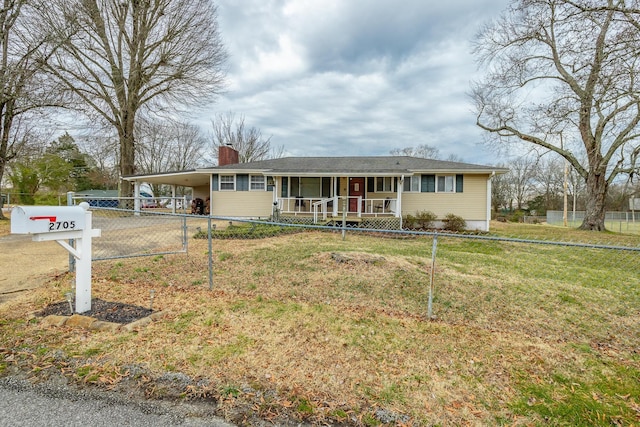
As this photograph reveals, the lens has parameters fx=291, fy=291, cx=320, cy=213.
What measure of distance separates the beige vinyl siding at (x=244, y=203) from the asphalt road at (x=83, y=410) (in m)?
12.9

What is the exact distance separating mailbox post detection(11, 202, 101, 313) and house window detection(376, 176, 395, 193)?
12667 millimetres

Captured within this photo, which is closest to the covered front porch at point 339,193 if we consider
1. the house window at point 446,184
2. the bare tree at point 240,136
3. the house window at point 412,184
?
the house window at point 412,184

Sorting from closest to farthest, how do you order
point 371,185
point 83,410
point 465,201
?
point 83,410 → point 465,201 → point 371,185

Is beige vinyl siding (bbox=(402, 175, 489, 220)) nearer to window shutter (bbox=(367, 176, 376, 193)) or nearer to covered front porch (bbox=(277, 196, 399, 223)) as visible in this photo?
covered front porch (bbox=(277, 196, 399, 223))

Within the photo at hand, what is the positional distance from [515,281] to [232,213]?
12533 mm

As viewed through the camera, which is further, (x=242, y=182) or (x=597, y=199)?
(x=597, y=199)

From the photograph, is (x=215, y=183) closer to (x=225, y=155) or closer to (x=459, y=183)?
(x=225, y=155)

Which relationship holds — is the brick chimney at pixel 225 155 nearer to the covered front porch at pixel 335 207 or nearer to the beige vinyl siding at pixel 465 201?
the covered front porch at pixel 335 207

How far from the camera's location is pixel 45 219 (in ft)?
9.62

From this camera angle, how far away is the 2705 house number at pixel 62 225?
2.99 m

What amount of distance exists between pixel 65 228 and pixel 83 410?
2.00 meters

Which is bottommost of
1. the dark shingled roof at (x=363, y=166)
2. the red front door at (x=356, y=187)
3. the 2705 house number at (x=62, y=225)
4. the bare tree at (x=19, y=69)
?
the 2705 house number at (x=62, y=225)

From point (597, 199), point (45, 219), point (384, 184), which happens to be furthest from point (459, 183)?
point (45, 219)

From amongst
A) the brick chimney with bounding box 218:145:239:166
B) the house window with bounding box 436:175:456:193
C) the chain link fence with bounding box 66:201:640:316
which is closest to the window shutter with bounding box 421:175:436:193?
the house window with bounding box 436:175:456:193
